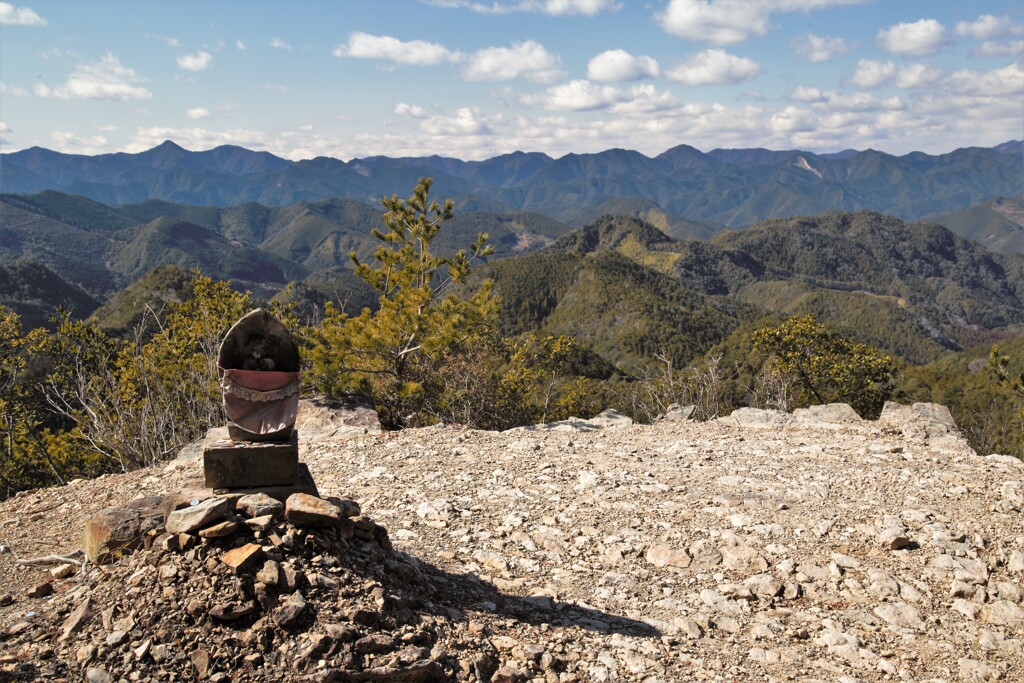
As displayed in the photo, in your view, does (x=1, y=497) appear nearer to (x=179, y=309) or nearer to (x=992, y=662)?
(x=179, y=309)

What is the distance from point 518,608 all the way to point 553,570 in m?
1.16

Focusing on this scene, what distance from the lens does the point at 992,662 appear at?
6320mm

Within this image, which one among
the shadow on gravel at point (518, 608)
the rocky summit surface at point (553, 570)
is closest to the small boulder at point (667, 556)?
the rocky summit surface at point (553, 570)

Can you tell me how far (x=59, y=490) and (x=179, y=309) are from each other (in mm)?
10516

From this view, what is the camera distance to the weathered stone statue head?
6648 mm

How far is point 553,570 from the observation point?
26.2ft

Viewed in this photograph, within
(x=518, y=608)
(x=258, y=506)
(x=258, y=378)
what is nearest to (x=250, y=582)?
(x=258, y=506)

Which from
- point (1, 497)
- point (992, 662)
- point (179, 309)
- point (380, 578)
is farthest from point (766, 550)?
point (1, 497)

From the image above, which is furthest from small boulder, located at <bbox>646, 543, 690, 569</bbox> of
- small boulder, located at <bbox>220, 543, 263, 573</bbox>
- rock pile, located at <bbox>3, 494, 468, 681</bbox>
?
small boulder, located at <bbox>220, 543, 263, 573</bbox>

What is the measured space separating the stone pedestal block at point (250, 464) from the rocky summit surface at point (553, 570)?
0.69 meters

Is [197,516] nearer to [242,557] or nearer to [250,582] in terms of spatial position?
[242,557]

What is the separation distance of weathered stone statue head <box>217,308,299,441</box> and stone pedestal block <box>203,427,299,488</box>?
0.17 metres

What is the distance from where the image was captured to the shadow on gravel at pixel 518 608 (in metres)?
6.58

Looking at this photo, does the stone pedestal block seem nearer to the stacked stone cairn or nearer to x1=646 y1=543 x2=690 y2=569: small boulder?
the stacked stone cairn
